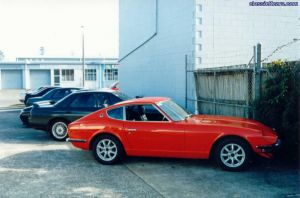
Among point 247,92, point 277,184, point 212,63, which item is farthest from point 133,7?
point 277,184

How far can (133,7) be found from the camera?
19.8 meters

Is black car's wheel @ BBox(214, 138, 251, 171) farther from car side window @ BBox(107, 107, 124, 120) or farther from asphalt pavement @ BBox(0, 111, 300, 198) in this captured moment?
car side window @ BBox(107, 107, 124, 120)

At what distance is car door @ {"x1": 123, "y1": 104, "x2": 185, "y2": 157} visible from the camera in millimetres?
6289

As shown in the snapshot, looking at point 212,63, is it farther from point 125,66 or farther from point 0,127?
point 125,66

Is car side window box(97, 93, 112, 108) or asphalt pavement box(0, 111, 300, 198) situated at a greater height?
car side window box(97, 93, 112, 108)

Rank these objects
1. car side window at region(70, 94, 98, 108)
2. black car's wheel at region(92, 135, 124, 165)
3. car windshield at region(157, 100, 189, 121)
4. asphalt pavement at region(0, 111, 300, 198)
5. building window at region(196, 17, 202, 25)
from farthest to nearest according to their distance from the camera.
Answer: building window at region(196, 17, 202, 25), car side window at region(70, 94, 98, 108), black car's wheel at region(92, 135, 124, 165), car windshield at region(157, 100, 189, 121), asphalt pavement at region(0, 111, 300, 198)

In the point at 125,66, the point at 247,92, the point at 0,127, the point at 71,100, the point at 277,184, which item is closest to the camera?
the point at 277,184

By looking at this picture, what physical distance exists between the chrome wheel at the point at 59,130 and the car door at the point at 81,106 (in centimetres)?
29

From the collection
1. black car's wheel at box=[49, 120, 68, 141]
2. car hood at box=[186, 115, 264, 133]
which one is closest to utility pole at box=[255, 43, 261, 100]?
car hood at box=[186, 115, 264, 133]

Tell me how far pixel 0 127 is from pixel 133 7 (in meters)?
11.0

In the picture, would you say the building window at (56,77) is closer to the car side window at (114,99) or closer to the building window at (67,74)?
the building window at (67,74)

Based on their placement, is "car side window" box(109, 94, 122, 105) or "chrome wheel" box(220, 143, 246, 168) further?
"car side window" box(109, 94, 122, 105)

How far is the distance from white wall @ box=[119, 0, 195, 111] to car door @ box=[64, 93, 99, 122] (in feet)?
11.6

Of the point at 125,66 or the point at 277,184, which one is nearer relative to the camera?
the point at 277,184
